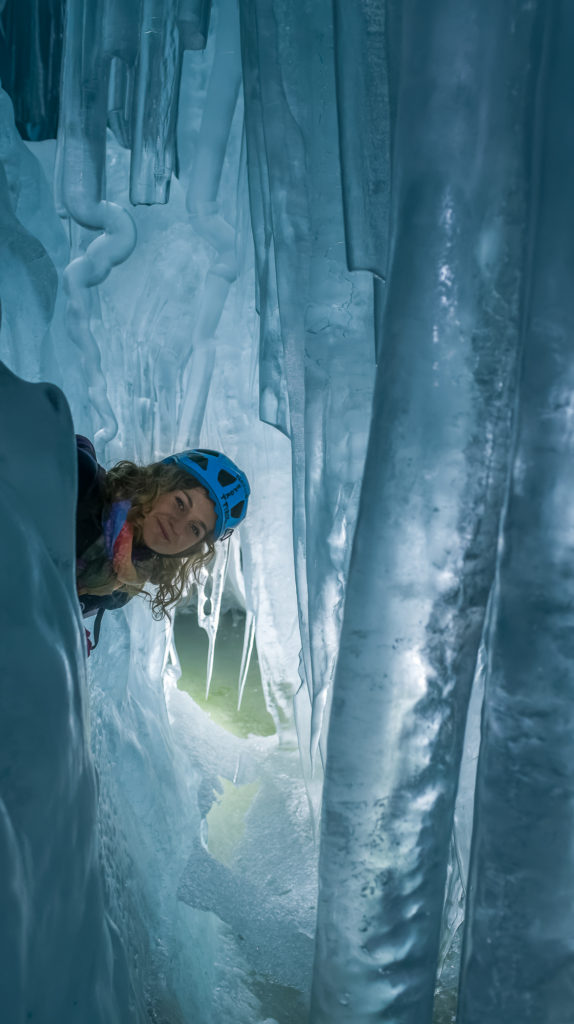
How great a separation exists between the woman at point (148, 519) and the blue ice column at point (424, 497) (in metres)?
0.57

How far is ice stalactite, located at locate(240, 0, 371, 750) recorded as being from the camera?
4.26ft

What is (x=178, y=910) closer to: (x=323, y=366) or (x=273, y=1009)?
(x=273, y=1009)

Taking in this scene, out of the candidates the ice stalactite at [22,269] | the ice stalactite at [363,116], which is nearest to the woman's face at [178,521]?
the ice stalactite at [363,116]

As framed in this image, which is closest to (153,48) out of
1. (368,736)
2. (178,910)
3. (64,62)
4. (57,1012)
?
(64,62)

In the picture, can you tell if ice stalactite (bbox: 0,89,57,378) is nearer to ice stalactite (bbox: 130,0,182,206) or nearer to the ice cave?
ice stalactite (bbox: 130,0,182,206)

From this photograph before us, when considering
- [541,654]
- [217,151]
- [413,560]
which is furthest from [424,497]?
[217,151]

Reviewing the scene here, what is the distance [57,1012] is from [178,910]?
1171 mm

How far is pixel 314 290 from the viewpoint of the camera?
129 cm

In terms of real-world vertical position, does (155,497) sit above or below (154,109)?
below

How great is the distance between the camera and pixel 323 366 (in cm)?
131

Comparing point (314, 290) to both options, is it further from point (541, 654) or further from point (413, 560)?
point (541, 654)

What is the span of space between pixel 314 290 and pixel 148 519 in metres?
0.48

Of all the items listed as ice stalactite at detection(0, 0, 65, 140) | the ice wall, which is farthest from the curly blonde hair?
ice stalactite at detection(0, 0, 65, 140)

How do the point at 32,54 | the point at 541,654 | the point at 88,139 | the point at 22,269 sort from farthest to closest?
the point at 22,269, the point at 32,54, the point at 88,139, the point at 541,654
